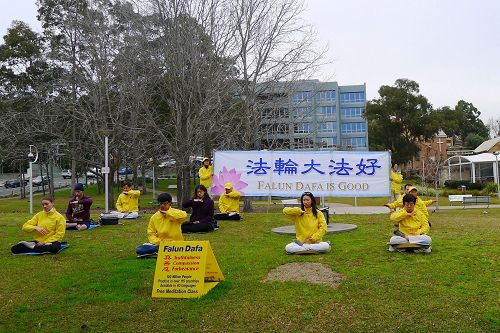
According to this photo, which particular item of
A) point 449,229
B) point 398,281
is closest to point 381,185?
point 449,229

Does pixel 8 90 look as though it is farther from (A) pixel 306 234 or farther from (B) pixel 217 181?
(A) pixel 306 234

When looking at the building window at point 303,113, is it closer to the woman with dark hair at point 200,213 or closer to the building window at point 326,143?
the building window at point 326,143

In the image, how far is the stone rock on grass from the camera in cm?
770

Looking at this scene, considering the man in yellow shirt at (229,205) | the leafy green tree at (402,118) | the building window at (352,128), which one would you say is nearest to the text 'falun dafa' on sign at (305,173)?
the man in yellow shirt at (229,205)

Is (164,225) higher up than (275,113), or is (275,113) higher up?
(275,113)

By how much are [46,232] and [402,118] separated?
2184 inches

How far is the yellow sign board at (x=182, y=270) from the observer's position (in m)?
7.08

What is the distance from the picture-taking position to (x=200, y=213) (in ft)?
44.2

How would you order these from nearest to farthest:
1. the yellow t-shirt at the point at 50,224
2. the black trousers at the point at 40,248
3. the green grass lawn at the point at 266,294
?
the green grass lawn at the point at 266,294 < the black trousers at the point at 40,248 < the yellow t-shirt at the point at 50,224

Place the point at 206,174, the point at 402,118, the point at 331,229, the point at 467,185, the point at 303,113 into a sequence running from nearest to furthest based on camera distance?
the point at 331,229 → the point at 206,174 → the point at 303,113 → the point at 467,185 → the point at 402,118

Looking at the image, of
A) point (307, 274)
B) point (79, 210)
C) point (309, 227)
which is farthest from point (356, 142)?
point (307, 274)

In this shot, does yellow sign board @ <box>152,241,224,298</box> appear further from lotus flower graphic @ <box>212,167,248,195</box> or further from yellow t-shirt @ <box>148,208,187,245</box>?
lotus flower graphic @ <box>212,167,248,195</box>

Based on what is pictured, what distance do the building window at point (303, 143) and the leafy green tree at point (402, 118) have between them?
2873 centimetres

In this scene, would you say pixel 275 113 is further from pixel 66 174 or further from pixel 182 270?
pixel 66 174
